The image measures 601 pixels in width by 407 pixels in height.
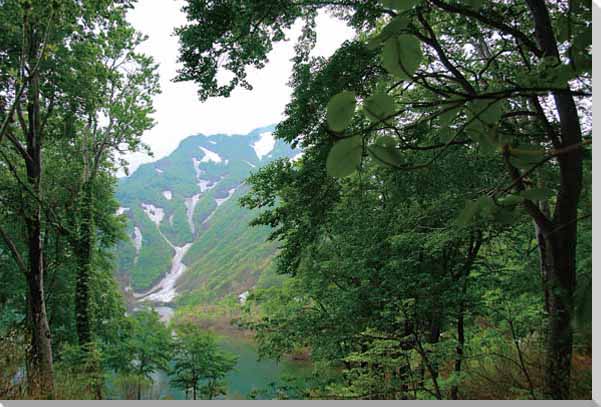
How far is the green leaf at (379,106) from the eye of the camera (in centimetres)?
23

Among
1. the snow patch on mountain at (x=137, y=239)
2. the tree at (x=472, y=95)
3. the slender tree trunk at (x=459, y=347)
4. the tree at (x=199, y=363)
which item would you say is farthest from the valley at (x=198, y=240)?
the slender tree trunk at (x=459, y=347)

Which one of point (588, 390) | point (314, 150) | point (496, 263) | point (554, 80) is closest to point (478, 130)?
point (554, 80)

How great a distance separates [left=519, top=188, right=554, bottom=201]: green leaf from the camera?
286 millimetres

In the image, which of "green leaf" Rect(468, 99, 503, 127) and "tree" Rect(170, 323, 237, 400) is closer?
"green leaf" Rect(468, 99, 503, 127)

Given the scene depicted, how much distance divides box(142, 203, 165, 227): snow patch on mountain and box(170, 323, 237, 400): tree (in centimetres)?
134

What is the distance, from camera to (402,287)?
2.48m

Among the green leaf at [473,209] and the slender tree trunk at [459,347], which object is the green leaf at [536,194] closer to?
the green leaf at [473,209]

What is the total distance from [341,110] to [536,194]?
6.9 inches

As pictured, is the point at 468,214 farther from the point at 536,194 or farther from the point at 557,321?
the point at 557,321

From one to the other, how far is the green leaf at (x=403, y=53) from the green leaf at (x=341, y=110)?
3cm

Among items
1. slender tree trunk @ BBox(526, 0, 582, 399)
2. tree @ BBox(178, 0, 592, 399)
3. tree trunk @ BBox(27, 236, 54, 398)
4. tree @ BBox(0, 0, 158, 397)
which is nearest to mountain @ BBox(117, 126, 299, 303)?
tree @ BBox(0, 0, 158, 397)

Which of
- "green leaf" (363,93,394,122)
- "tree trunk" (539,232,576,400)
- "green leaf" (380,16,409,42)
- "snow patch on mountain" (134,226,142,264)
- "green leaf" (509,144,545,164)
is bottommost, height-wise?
"tree trunk" (539,232,576,400)

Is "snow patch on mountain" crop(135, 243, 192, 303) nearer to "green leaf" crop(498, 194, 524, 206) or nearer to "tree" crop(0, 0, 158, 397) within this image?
"tree" crop(0, 0, 158, 397)

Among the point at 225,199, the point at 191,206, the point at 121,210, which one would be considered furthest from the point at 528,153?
the point at 191,206
